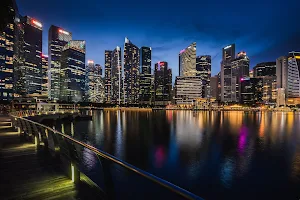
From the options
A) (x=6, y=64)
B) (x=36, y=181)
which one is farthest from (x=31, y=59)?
(x=36, y=181)

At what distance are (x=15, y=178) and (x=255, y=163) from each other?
18.8 metres

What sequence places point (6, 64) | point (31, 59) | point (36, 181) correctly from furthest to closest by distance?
point (31, 59) → point (6, 64) → point (36, 181)

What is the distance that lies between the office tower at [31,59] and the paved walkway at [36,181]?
198085 mm

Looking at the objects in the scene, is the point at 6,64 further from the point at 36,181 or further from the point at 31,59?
the point at 36,181

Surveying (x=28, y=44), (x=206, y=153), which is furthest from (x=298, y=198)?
(x=28, y=44)

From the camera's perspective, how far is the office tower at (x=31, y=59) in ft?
593

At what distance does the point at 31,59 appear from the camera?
187125 millimetres

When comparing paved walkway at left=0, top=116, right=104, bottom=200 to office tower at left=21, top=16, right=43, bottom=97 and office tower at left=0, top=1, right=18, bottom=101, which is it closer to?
office tower at left=0, top=1, right=18, bottom=101

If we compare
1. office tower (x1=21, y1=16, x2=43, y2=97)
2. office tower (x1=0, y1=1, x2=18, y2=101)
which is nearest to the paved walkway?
office tower (x1=0, y1=1, x2=18, y2=101)

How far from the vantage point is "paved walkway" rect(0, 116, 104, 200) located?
14.9 ft

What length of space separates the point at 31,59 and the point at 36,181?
715ft

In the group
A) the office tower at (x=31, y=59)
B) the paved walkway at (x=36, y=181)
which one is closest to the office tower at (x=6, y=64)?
the office tower at (x=31, y=59)

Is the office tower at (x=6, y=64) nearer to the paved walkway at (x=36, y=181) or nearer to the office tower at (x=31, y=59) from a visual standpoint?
the office tower at (x=31, y=59)

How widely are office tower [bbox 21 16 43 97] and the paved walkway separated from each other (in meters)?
198
